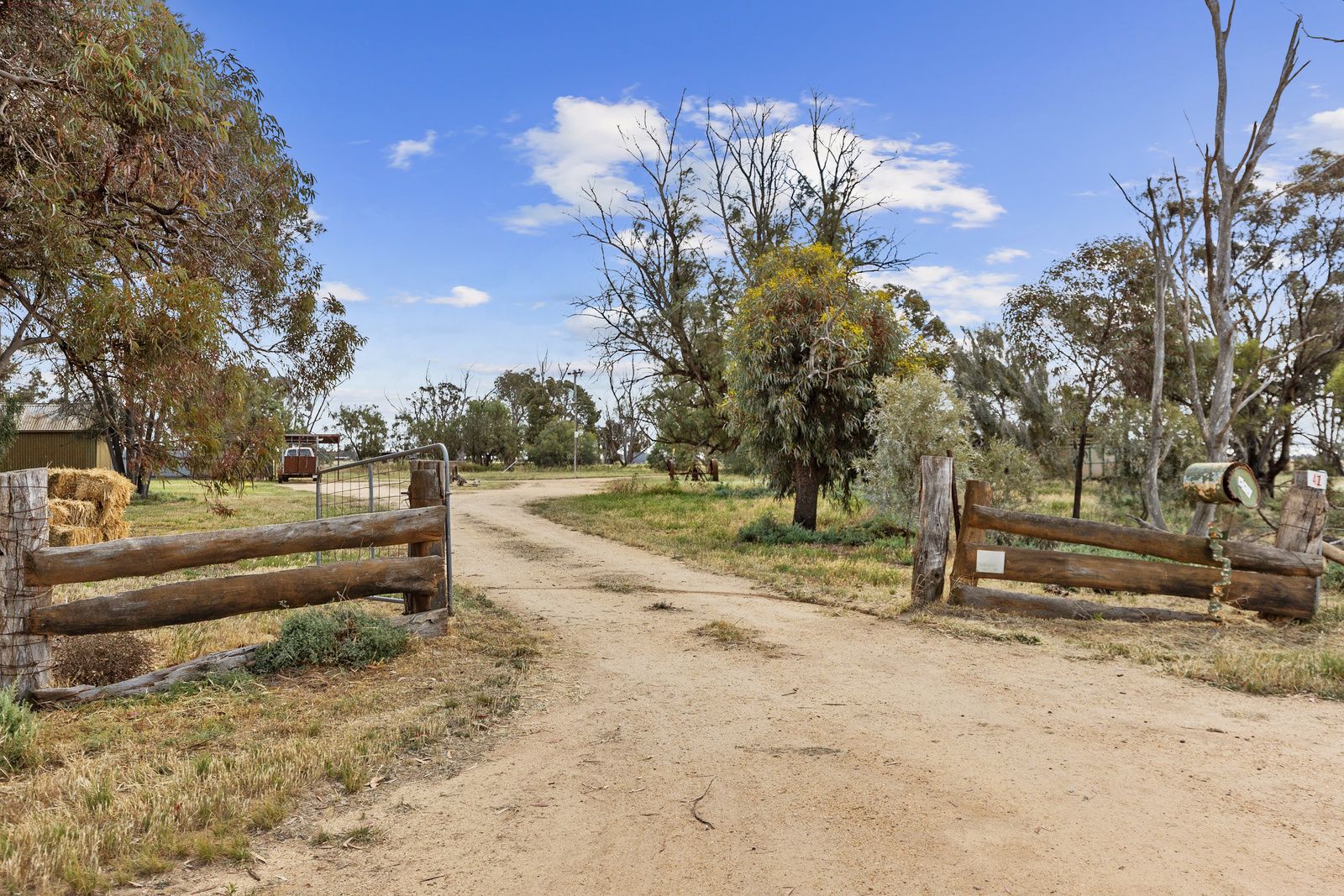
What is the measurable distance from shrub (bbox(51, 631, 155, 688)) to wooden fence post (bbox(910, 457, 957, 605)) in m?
6.91

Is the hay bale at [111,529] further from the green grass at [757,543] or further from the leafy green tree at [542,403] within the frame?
the leafy green tree at [542,403]

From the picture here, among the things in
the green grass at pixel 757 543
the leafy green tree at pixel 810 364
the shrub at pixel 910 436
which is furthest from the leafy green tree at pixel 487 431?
the shrub at pixel 910 436

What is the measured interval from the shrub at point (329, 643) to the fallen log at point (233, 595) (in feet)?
0.63

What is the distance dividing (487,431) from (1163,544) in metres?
51.9

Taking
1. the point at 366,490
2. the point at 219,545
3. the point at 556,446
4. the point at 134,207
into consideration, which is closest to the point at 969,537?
the point at 219,545

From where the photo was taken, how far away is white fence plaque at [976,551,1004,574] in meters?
8.47

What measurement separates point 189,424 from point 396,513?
7257 mm

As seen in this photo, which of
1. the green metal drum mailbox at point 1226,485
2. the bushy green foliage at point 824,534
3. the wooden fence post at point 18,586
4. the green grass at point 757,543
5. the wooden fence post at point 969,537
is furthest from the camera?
the bushy green foliage at point 824,534

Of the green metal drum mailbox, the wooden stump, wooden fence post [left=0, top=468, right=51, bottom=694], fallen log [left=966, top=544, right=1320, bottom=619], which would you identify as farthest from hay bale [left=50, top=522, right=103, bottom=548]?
the wooden stump

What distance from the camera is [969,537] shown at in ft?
28.5

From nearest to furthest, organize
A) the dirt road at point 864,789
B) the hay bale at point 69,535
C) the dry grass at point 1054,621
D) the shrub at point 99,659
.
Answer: the dirt road at point 864,789, the shrub at point 99,659, the dry grass at point 1054,621, the hay bale at point 69,535

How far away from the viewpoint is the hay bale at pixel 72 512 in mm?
13117

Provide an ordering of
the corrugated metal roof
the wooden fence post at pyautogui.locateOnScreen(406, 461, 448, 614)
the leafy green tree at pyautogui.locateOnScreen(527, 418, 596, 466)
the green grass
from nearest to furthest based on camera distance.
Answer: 1. the wooden fence post at pyautogui.locateOnScreen(406, 461, 448, 614)
2. the green grass
3. the corrugated metal roof
4. the leafy green tree at pyautogui.locateOnScreen(527, 418, 596, 466)

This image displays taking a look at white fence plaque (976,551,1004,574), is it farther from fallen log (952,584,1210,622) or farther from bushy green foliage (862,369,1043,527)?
bushy green foliage (862,369,1043,527)
